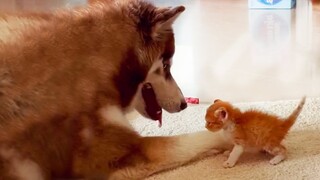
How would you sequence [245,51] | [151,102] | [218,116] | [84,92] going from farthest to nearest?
[245,51] < [151,102] < [218,116] < [84,92]

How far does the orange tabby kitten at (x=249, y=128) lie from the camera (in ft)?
5.54

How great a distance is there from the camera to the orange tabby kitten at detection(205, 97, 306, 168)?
1688 millimetres

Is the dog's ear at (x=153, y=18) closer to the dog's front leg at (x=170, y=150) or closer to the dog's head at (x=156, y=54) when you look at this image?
the dog's head at (x=156, y=54)

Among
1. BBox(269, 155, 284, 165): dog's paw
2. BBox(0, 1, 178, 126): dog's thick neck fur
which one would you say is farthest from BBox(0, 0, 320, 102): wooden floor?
BBox(269, 155, 284, 165): dog's paw

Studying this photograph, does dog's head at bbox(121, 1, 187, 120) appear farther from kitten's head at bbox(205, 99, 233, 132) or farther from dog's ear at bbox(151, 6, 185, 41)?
kitten's head at bbox(205, 99, 233, 132)

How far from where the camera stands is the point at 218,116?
5.60ft

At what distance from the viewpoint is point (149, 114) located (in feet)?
6.11

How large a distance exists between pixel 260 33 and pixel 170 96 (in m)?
1.81

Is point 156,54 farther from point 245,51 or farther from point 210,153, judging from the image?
point 245,51

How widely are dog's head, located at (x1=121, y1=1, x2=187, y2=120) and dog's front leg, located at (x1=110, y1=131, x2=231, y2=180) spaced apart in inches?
4.7

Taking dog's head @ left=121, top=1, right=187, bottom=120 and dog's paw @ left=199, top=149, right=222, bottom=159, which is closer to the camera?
dog's head @ left=121, top=1, right=187, bottom=120

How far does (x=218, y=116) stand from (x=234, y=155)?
0.39ft

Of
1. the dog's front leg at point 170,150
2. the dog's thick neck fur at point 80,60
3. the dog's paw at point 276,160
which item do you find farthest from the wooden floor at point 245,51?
the dog's paw at point 276,160

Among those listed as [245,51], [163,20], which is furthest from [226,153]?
[245,51]
